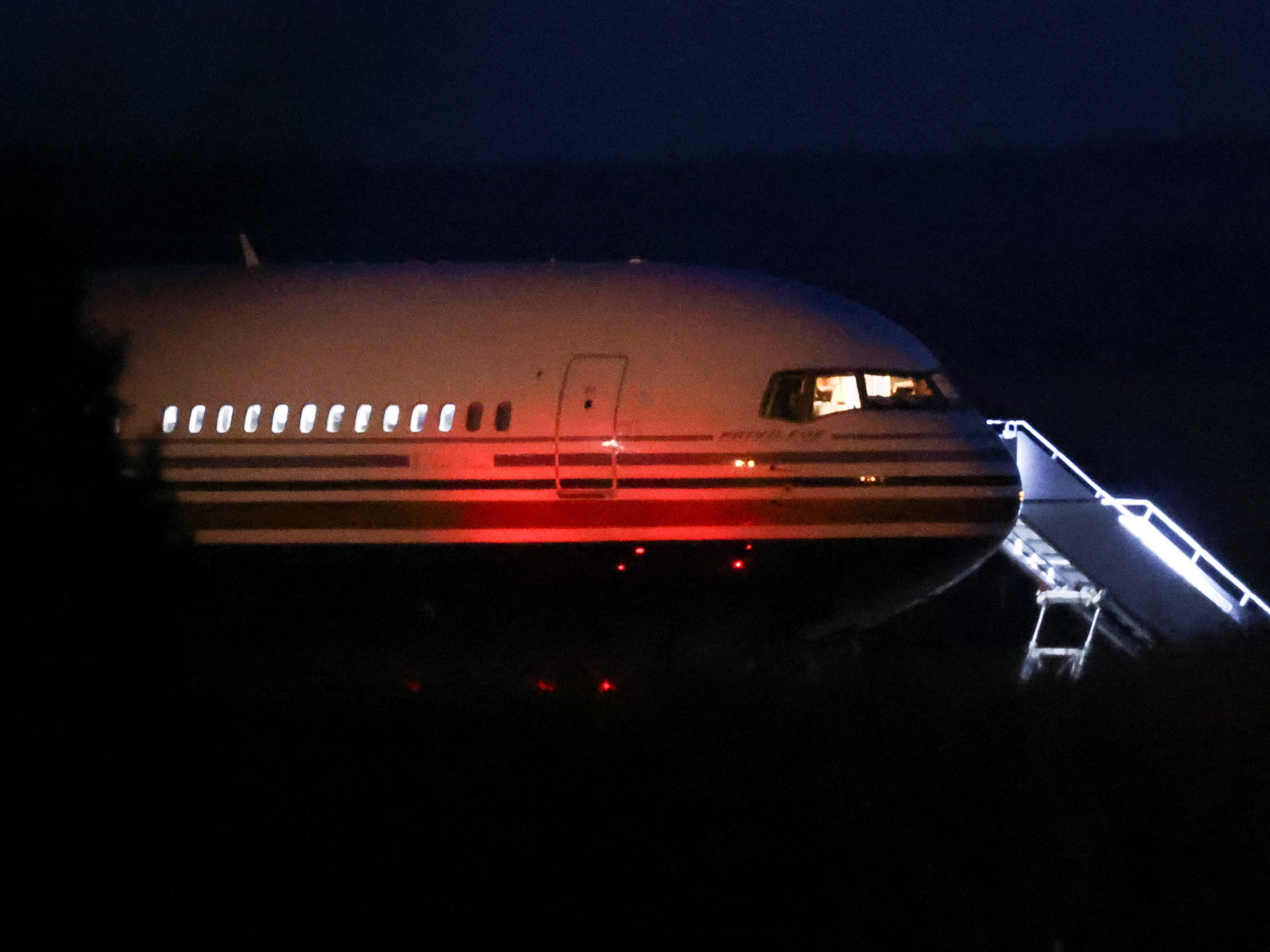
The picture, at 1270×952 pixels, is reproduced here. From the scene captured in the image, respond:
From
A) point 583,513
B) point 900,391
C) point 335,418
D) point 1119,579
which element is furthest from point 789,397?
point 1119,579

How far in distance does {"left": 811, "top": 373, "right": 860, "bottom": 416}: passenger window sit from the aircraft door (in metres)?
1.79

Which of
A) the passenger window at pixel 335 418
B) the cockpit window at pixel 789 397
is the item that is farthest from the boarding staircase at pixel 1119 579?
the passenger window at pixel 335 418

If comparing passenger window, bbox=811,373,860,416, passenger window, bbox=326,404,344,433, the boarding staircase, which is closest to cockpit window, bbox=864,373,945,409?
passenger window, bbox=811,373,860,416

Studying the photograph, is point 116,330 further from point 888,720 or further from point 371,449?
point 888,720

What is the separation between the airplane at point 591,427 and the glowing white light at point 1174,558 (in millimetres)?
4550

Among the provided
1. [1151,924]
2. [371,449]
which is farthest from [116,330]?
[1151,924]

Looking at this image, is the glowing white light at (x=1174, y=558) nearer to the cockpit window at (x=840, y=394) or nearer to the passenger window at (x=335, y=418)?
the cockpit window at (x=840, y=394)

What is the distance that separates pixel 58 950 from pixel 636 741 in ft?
12.8

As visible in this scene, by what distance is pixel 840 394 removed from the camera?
15875 mm

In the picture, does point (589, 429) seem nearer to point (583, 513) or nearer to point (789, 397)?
point (583, 513)

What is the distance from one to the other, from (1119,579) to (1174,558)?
1.36 m

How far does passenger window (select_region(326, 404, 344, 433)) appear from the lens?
1662 centimetres

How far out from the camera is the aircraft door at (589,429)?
15773mm

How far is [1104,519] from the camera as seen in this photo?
792 inches
